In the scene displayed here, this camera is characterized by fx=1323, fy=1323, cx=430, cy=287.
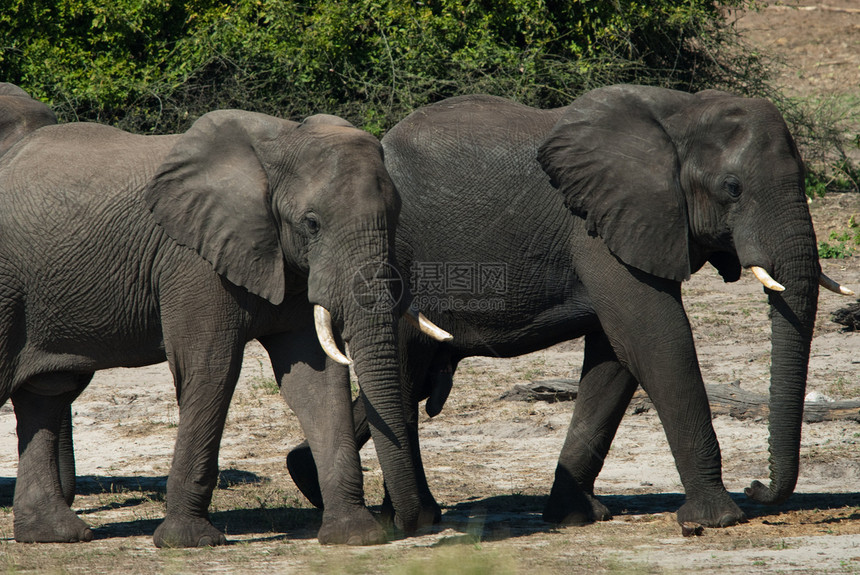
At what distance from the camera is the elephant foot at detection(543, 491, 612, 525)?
7602mm

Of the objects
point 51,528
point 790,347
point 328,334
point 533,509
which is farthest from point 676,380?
point 51,528

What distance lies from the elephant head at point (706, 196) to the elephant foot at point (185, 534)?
263cm

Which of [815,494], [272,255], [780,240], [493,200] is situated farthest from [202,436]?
[815,494]

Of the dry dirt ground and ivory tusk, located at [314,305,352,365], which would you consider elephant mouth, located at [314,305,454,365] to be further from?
the dry dirt ground

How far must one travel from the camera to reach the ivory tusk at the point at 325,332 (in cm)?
629

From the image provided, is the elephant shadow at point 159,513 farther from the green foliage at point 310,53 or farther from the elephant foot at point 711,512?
the green foliage at point 310,53

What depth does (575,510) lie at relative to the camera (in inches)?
300

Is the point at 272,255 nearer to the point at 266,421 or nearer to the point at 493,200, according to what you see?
the point at 493,200

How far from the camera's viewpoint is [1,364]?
23.0 feet

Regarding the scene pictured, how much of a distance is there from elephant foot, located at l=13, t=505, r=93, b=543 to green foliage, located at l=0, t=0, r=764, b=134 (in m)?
8.14

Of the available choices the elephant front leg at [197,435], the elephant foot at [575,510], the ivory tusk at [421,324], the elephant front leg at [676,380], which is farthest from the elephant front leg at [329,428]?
the elephant front leg at [676,380]

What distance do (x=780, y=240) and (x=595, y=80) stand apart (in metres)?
8.53

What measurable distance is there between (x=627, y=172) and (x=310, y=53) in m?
8.34

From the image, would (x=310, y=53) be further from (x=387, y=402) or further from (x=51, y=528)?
(x=387, y=402)
